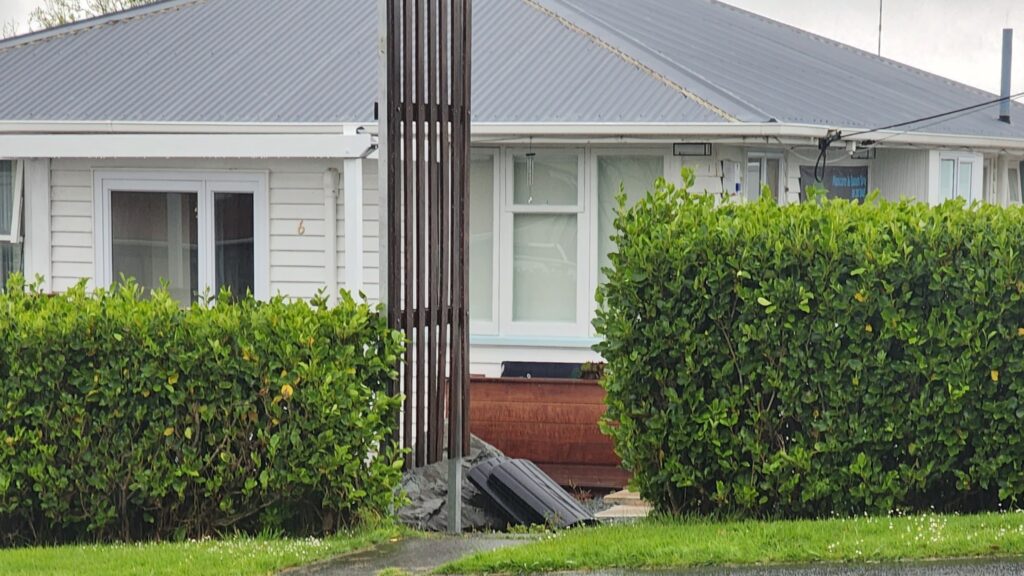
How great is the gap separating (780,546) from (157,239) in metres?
9.33

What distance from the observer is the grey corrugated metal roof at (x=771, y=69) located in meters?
15.5

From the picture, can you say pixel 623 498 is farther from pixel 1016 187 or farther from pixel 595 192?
pixel 1016 187

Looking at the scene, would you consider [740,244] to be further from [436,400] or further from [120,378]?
[120,378]

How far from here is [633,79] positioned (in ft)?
50.4

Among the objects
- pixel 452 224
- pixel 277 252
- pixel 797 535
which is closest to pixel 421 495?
pixel 452 224

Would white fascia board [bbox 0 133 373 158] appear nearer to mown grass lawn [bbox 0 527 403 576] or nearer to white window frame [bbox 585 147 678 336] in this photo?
white window frame [bbox 585 147 678 336]

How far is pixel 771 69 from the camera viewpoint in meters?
18.3

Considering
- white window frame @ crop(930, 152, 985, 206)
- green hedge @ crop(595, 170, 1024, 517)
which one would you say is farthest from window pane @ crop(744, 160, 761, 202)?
green hedge @ crop(595, 170, 1024, 517)

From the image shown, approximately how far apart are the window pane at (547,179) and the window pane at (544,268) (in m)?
0.16

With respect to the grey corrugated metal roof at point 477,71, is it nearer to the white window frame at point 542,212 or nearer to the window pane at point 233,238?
the white window frame at point 542,212

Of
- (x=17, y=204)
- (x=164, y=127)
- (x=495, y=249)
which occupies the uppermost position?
(x=164, y=127)

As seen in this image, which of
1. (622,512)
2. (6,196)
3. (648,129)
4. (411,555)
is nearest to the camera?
(411,555)

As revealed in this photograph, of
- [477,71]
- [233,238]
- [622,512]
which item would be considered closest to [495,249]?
[477,71]

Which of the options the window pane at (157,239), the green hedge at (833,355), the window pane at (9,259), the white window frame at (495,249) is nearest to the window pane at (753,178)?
the white window frame at (495,249)
